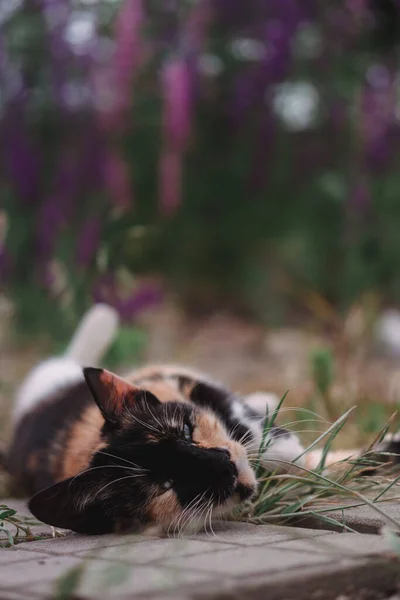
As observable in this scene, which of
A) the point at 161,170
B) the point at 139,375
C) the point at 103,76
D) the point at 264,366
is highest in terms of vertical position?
the point at 103,76

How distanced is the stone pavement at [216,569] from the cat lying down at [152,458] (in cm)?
19

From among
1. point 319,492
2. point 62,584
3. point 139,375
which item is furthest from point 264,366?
point 62,584

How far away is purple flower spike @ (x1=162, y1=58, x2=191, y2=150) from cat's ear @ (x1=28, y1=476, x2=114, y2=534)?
10.7 ft

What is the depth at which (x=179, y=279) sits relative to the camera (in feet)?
21.9

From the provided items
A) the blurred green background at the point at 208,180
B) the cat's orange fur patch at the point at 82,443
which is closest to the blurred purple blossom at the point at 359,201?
the blurred green background at the point at 208,180

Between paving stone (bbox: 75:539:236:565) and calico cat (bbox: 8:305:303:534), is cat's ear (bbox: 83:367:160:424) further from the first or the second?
paving stone (bbox: 75:539:236:565)

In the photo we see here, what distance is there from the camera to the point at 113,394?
2.21 meters

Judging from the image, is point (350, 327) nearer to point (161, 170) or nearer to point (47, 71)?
point (161, 170)

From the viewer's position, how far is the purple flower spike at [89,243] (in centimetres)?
427

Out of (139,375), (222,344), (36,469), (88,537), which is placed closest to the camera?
(88,537)

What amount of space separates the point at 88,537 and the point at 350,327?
2.42 m

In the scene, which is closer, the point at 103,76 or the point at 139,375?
the point at 139,375

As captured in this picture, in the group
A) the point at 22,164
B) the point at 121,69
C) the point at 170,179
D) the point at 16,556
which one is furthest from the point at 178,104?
the point at 16,556

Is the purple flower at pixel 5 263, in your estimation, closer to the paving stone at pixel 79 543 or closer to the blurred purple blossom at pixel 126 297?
the blurred purple blossom at pixel 126 297
